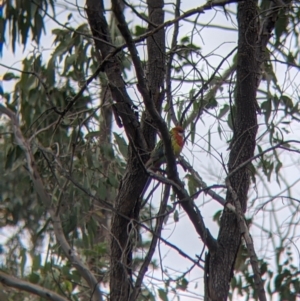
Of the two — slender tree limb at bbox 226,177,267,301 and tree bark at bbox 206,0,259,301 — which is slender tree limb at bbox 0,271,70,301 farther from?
slender tree limb at bbox 226,177,267,301

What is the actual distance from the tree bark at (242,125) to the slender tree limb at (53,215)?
1.28 meters

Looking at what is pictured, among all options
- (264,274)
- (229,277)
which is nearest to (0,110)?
(264,274)

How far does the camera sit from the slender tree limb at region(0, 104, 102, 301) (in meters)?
4.51

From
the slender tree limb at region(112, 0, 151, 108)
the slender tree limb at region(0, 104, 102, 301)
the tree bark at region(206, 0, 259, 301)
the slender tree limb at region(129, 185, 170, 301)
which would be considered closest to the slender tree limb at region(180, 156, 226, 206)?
the tree bark at region(206, 0, 259, 301)

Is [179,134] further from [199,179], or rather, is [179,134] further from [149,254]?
[149,254]

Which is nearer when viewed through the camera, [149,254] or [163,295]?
[149,254]

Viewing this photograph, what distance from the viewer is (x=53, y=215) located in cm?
466

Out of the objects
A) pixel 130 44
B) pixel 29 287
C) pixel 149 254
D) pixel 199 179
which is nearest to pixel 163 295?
pixel 29 287

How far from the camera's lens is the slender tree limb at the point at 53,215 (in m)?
4.51

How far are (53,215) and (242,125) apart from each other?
1.61m

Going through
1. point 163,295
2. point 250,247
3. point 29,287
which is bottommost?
point 250,247

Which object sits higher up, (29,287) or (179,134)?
(179,134)

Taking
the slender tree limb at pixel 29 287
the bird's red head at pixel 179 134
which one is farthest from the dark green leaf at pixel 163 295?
the bird's red head at pixel 179 134

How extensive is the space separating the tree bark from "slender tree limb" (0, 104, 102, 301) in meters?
1.28
